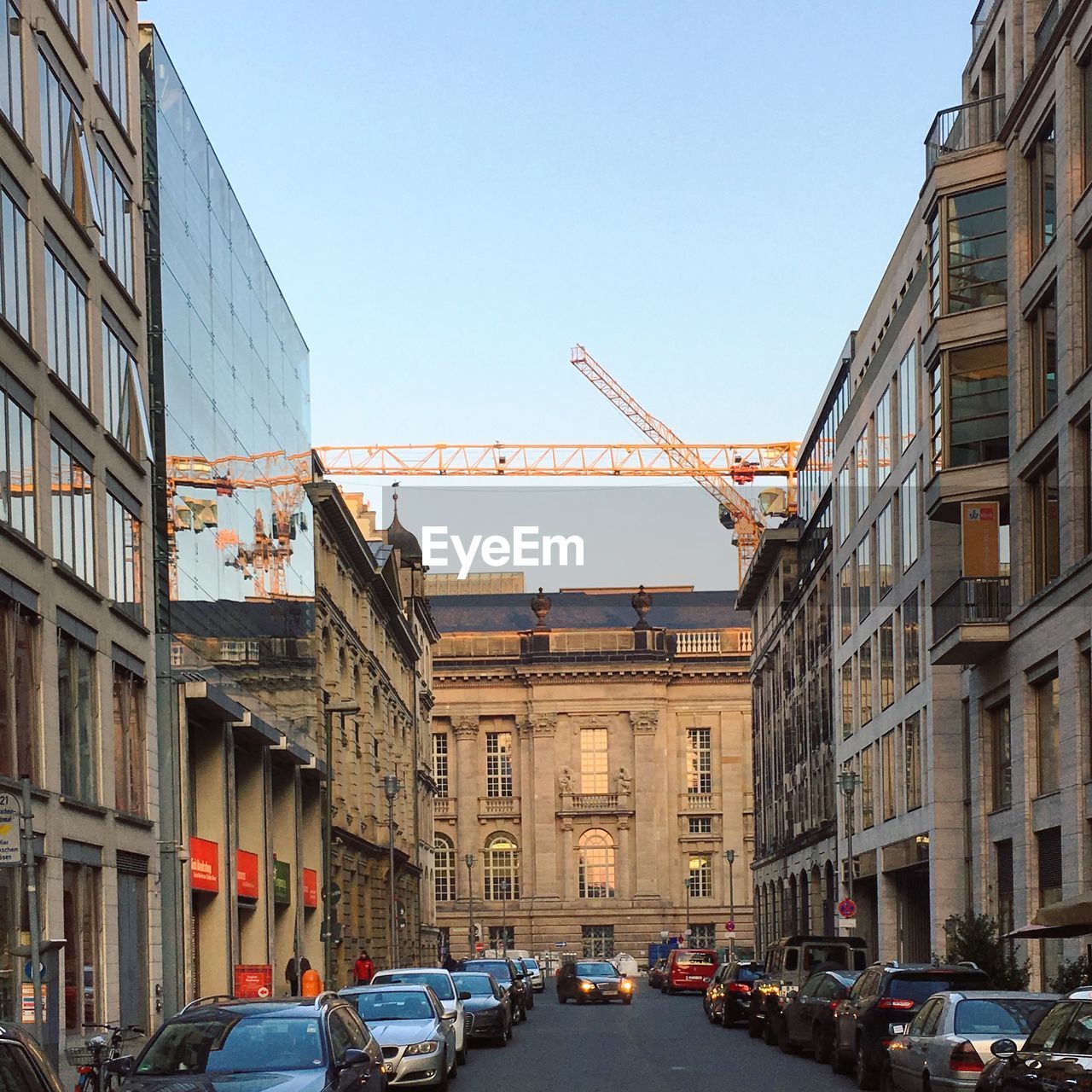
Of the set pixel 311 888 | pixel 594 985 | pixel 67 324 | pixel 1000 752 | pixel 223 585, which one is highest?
pixel 67 324

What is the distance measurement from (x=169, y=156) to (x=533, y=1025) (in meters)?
23.2

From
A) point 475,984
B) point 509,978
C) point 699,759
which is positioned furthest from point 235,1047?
point 699,759

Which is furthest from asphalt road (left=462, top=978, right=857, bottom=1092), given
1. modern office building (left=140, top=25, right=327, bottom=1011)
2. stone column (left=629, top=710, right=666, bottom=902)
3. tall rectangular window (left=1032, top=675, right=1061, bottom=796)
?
stone column (left=629, top=710, right=666, bottom=902)

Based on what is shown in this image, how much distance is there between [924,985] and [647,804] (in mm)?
108158

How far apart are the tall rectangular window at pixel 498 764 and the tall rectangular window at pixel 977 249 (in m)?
96.7

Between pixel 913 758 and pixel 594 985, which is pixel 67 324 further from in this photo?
pixel 594 985

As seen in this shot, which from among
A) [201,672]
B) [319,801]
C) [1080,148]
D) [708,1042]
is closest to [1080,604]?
[1080,148]

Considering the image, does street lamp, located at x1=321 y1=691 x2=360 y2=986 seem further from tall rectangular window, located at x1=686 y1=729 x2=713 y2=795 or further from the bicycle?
tall rectangular window, located at x1=686 y1=729 x2=713 y2=795

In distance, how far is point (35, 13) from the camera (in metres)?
32.1

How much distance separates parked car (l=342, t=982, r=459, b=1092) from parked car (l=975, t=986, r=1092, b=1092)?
33.0 feet

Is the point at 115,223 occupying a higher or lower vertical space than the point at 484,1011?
higher

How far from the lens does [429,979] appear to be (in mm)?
34125

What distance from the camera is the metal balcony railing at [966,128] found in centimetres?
4438

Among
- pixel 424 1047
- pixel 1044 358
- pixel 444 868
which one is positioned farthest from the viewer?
pixel 444 868
